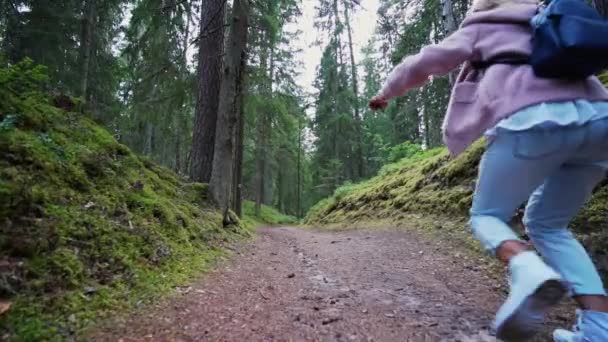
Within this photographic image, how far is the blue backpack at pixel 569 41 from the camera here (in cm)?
149

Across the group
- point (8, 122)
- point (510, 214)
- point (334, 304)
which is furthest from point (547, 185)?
point (8, 122)

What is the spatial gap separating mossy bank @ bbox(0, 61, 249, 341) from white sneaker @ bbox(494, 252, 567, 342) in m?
2.10

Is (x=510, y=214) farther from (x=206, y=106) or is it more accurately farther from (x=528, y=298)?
(x=206, y=106)

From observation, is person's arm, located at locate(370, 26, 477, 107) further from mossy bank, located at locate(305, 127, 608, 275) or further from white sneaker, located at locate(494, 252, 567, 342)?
mossy bank, located at locate(305, 127, 608, 275)

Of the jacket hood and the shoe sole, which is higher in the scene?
the jacket hood

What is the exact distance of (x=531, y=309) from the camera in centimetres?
145

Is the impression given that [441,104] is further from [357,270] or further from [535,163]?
[535,163]

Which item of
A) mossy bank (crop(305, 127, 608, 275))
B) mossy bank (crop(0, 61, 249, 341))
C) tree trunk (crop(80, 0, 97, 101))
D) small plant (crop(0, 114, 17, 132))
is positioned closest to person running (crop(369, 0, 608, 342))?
mossy bank (crop(305, 127, 608, 275))

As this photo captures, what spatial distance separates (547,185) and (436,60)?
909mm

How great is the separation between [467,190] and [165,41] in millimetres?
6869

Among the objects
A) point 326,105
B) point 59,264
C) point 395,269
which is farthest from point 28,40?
point 326,105

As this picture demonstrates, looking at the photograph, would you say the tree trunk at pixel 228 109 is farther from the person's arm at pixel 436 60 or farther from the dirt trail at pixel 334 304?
the person's arm at pixel 436 60

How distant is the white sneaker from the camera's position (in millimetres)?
1421

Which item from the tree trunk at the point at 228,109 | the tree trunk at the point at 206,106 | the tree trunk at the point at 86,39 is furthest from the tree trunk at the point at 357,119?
the tree trunk at the point at 228,109
